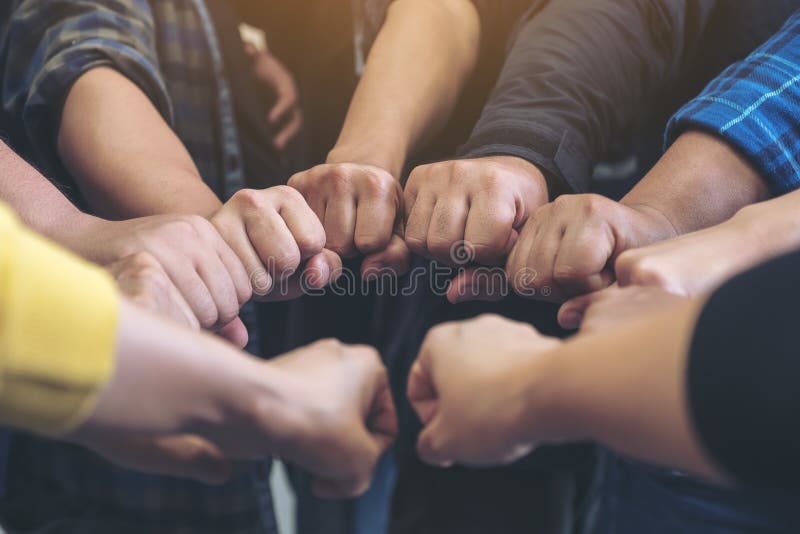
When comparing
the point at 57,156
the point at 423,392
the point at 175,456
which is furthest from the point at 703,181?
the point at 57,156

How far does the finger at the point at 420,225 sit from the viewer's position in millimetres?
442

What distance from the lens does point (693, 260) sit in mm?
353

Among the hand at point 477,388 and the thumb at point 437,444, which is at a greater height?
the hand at point 477,388

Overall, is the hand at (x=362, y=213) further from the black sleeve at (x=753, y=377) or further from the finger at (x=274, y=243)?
the black sleeve at (x=753, y=377)

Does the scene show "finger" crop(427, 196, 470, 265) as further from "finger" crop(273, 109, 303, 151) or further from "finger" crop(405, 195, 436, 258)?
"finger" crop(273, 109, 303, 151)

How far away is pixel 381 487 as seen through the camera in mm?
681

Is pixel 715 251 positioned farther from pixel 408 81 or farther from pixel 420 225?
pixel 408 81

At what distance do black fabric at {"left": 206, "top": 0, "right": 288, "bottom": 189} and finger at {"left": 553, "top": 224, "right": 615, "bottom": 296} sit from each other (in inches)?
10.7

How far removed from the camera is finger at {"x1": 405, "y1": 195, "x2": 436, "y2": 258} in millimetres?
442

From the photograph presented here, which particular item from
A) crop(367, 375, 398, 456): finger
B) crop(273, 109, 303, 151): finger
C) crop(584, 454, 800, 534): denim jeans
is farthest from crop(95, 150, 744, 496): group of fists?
crop(273, 109, 303, 151): finger

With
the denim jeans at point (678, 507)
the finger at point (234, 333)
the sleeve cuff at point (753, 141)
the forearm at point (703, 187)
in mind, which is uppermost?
the sleeve cuff at point (753, 141)

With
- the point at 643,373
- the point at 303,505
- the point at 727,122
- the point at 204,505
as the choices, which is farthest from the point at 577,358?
the point at 303,505

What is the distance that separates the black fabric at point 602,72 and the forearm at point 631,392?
222mm

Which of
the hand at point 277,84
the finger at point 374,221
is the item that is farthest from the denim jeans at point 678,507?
the hand at point 277,84
